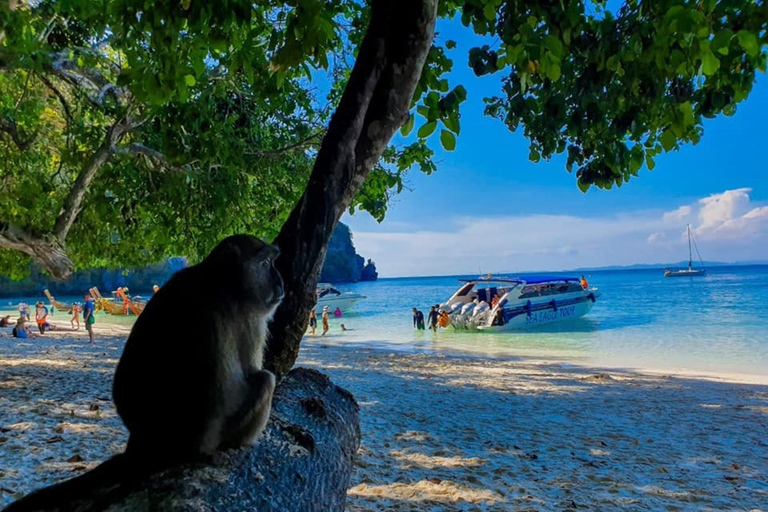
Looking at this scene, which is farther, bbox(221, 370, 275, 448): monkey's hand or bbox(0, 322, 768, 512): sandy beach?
bbox(0, 322, 768, 512): sandy beach

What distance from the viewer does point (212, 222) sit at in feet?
29.5

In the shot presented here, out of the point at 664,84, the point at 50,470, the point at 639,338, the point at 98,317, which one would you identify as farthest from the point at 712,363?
the point at 98,317

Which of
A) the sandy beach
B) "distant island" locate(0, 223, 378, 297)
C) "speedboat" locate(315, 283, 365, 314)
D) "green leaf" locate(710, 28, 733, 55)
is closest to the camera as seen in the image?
"green leaf" locate(710, 28, 733, 55)

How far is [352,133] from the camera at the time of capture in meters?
2.51

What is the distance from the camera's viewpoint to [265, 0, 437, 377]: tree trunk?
8.13ft

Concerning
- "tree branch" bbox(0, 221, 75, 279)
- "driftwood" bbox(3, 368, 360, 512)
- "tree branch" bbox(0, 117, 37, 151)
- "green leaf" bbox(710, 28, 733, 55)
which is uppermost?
"tree branch" bbox(0, 117, 37, 151)

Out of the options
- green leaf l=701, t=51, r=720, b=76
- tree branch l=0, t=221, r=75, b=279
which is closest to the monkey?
green leaf l=701, t=51, r=720, b=76

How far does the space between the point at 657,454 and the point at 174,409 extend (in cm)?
745

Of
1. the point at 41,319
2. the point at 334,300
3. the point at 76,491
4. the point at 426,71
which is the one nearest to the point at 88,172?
the point at 426,71

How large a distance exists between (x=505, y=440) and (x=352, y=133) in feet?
21.6

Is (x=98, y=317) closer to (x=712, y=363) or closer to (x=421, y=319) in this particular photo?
(x=421, y=319)

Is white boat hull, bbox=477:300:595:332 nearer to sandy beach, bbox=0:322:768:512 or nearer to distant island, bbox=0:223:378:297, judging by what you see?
sandy beach, bbox=0:322:768:512

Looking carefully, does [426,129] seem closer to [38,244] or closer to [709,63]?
[709,63]

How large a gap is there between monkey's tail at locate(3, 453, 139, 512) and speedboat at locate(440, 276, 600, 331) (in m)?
29.5
